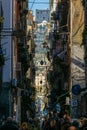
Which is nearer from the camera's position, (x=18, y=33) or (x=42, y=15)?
(x=18, y=33)

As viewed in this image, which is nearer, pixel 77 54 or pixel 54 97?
pixel 77 54

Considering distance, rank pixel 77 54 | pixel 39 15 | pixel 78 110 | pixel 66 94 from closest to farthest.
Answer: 1. pixel 78 110
2. pixel 77 54
3. pixel 66 94
4. pixel 39 15

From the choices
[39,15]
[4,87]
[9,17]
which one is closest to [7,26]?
[9,17]

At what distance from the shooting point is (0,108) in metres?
37.1

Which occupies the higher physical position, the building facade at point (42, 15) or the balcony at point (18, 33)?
the balcony at point (18, 33)

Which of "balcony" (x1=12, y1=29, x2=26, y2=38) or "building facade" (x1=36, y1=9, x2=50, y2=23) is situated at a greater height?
"balcony" (x1=12, y1=29, x2=26, y2=38)

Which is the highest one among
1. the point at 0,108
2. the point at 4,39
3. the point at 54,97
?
the point at 4,39

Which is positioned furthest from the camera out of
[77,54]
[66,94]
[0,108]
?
[66,94]

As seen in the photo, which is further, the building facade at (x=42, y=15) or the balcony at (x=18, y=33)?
the building facade at (x=42, y=15)

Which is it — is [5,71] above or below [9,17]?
below

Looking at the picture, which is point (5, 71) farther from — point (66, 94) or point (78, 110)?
point (66, 94)

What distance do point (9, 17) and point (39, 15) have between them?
14988 cm

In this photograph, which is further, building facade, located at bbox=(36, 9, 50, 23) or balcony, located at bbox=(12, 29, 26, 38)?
building facade, located at bbox=(36, 9, 50, 23)

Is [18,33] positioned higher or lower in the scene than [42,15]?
higher
